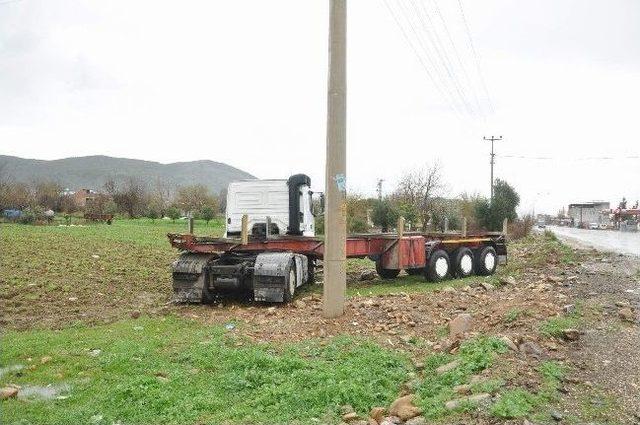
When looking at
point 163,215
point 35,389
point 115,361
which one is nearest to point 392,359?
point 115,361

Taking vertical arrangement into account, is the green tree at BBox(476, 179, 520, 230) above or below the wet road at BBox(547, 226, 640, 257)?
above

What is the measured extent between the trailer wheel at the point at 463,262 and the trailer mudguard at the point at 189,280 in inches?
316

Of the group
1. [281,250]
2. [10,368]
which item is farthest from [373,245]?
[10,368]

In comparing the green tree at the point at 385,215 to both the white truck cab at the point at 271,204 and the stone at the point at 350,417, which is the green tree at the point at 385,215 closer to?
the white truck cab at the point at 271,204

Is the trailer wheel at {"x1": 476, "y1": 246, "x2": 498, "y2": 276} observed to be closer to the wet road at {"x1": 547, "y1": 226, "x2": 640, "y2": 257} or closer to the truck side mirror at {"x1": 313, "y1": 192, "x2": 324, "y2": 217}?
the truck side mirror at {"x1": 313, "y1": 192, "x2": 324, "y2": 217}

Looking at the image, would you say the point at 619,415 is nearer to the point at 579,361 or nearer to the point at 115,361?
the point at 579,361

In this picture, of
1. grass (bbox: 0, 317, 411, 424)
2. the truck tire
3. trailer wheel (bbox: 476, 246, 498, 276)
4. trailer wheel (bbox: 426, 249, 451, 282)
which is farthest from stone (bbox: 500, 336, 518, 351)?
trailer wheel (bbox: 476, 246, 498, 276)

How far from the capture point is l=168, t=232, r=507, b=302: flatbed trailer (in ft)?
34.5

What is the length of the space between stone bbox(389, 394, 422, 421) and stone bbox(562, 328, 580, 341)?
8.43 ft

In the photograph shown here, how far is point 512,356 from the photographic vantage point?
5.79 meters

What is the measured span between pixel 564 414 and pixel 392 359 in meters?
Answer: 2.30

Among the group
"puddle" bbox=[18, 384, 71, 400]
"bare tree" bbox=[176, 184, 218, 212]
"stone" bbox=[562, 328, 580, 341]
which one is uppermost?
"bare tree" bbox=[176, 184, 218, 212]

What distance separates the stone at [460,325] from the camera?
24.9 feet

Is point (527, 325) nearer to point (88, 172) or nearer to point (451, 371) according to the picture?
point (451, 371)
